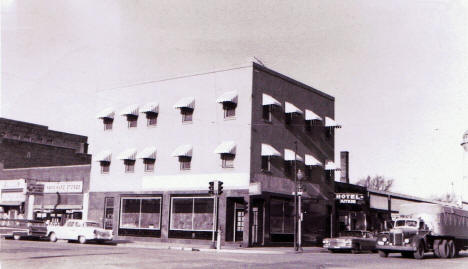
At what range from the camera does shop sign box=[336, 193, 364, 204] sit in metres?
43.2

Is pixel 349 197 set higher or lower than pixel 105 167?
lower

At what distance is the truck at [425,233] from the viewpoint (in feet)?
90.1

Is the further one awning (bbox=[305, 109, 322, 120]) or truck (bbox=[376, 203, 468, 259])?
awning (bbox=[305, 109, 322, 120])

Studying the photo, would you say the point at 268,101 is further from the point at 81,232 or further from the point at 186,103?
the point at 81,232

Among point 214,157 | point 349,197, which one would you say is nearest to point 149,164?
point 214,157

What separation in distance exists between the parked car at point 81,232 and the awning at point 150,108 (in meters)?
9.60

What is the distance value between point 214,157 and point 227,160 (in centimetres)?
106

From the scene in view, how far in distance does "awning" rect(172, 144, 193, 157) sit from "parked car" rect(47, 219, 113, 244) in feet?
23.7

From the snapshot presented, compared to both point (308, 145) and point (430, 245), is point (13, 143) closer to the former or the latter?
point (308, 145)

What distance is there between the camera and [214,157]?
37.1 m

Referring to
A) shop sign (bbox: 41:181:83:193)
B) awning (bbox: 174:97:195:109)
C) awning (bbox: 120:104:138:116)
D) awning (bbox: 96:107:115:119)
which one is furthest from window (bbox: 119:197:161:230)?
awning (bbox: 174:97:195:109)

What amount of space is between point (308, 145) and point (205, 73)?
10047 millimetres

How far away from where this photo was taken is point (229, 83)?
37.5 meters

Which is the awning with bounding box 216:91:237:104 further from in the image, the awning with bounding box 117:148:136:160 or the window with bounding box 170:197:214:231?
the awning with bounding box 117:148:136:160
